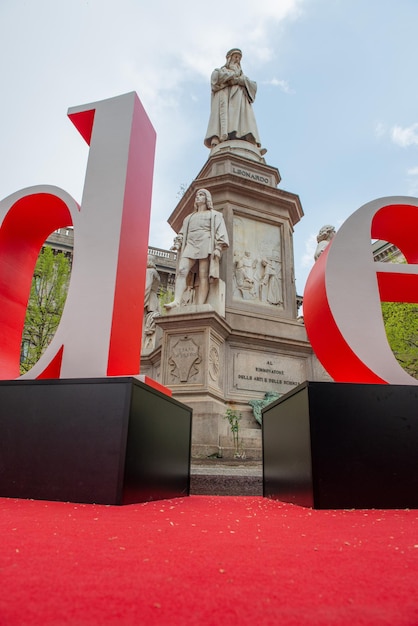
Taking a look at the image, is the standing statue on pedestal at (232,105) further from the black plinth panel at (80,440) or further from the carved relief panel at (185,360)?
the black plinth panel at (80,440)

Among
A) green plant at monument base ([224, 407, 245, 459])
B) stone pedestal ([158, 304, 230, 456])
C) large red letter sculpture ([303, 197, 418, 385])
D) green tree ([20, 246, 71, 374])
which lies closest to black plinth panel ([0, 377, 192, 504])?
large red letter sculpture ([303, 197, 418, 385])

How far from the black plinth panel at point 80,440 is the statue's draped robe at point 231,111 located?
10305 mm

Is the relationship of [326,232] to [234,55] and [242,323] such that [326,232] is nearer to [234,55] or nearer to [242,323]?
[242,323]

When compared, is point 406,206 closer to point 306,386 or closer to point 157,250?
point 306,386

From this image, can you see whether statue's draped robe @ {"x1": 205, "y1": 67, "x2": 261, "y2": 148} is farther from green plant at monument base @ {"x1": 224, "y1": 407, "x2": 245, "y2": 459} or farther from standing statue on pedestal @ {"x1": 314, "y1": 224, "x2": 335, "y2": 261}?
green plant at monument base @ {"x1": 224, "y1": 407, "x2": 245, "y2": 459}

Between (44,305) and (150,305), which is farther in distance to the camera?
(44,305)

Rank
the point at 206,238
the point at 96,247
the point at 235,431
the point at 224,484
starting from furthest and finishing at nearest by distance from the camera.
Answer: the point at 206,238, the point at 235,431, the point at 224,484, the point at 96,247

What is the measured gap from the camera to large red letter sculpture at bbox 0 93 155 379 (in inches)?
111

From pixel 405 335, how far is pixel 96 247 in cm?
1420

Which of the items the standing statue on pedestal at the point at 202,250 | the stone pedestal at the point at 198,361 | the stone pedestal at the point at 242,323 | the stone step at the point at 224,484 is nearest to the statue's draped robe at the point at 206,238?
the standing statue on pedestal at the point at 202,250

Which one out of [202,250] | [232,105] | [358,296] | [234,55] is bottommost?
[358,296]

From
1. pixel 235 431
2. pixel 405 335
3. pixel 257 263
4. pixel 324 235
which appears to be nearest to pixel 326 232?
pixel 324 235

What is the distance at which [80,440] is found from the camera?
7.42 ft

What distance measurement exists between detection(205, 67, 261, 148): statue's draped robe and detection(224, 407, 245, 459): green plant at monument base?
787cm
